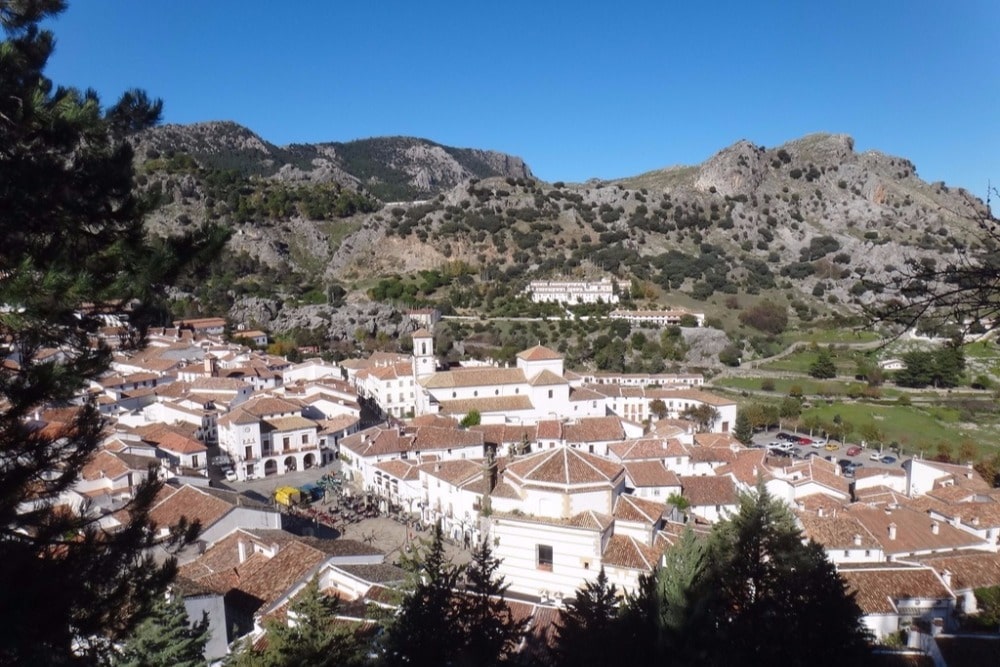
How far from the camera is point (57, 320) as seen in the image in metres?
4.42

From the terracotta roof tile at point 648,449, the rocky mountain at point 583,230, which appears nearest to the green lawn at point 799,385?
the rocky mountain at point 583,230

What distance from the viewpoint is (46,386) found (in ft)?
14.5

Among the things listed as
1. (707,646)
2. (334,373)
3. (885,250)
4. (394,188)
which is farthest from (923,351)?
(394,188)

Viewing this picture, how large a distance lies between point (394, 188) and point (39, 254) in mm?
114188

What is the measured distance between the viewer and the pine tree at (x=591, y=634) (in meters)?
8.13

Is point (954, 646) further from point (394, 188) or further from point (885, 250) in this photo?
point (394, 188)

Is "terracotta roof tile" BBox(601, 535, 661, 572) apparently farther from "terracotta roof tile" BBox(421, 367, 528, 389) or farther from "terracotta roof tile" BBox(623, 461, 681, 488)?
"terracotta roof tile" BBox(421, 367, 528, 389)

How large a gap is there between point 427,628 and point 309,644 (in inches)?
54.7

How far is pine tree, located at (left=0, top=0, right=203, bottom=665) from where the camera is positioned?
4.32 metres


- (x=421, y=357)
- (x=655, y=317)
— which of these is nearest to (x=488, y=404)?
(x=421, y=357)

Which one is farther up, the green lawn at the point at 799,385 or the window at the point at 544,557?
the window at the point at 544,557

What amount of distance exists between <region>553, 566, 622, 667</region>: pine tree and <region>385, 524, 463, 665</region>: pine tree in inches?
55.1

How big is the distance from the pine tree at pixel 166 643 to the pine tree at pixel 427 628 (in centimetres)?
240

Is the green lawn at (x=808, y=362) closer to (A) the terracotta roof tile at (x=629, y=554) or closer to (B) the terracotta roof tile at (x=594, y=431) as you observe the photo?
(B) the terracotta roof tile at (x=594, y=431)
